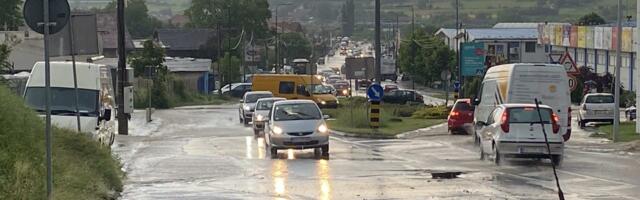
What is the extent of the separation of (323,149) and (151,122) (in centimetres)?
2347

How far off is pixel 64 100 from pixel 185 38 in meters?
98.4

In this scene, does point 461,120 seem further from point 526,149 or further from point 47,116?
point 47,116

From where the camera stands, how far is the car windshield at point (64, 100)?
27.6m

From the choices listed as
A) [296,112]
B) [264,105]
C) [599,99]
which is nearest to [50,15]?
[296,112]

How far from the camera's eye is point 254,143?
35188 millimetres

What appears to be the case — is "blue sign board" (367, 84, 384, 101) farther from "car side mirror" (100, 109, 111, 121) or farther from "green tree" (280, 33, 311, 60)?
"green tree" (280, 33, 311, 60)

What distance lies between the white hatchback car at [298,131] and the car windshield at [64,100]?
4.51m

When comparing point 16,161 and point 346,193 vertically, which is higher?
point 16,161

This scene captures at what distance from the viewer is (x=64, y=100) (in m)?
28.1

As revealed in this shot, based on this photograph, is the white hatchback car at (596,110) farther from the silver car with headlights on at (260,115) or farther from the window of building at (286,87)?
the window of building at (286,87)

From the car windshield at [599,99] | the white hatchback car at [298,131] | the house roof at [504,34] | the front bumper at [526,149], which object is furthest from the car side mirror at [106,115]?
the house roof at [504,34]

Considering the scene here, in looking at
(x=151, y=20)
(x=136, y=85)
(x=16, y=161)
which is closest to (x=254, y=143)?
(x=16, y=161)

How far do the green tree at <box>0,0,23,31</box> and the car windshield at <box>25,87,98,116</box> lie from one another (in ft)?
123

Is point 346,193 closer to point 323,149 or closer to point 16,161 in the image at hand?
point 16,161
